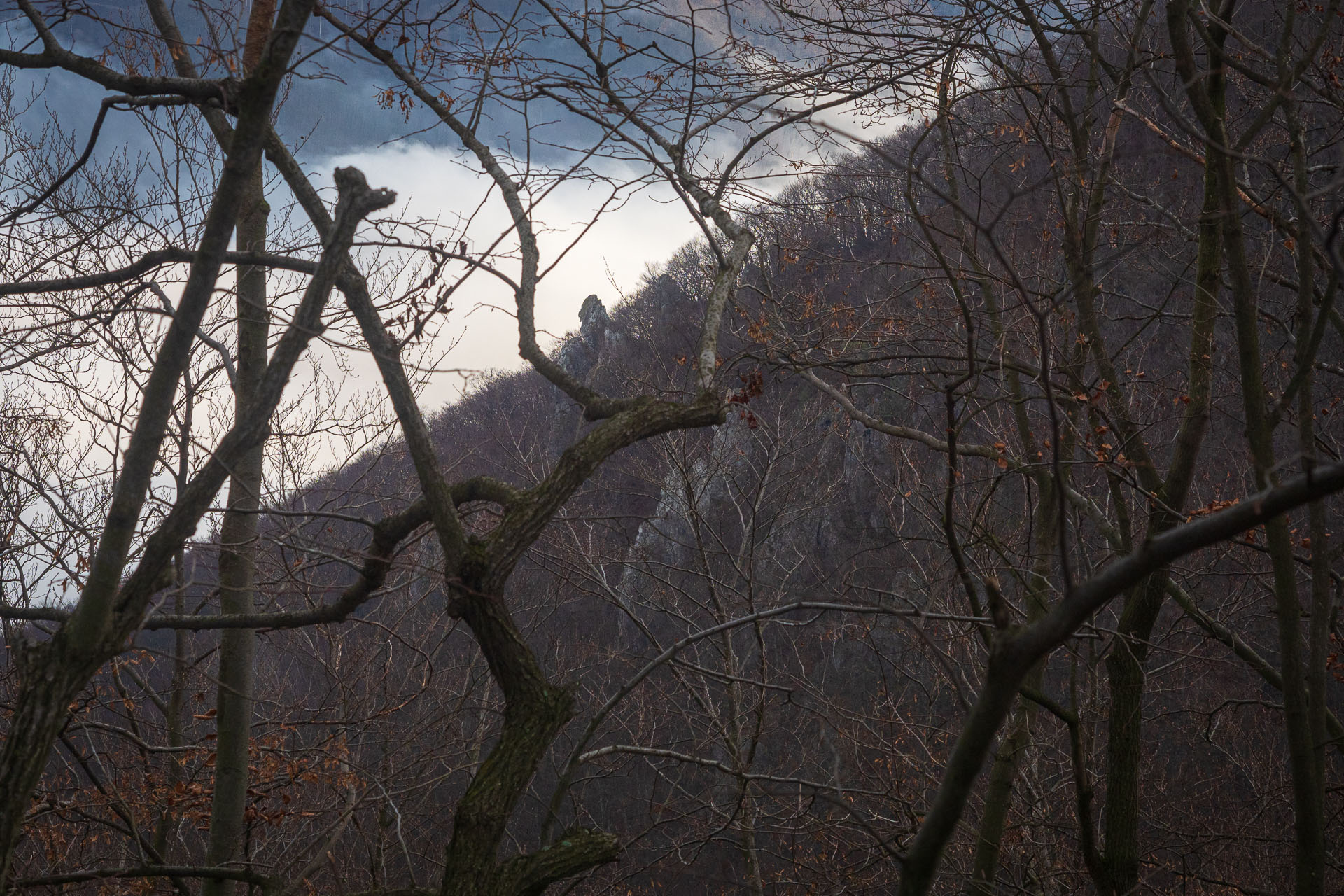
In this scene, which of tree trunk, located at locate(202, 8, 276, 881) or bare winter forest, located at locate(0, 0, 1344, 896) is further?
tree trunk, located at locate(202, 8, 276, 881)

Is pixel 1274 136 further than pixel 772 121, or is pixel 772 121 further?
pixel 1274 136

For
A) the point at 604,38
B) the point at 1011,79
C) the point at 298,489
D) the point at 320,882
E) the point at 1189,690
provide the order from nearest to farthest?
1. the point at 604,38
2. the point at 1011,79
3. the point at 298,489
4. the point at 320,882
5. the point at 1189,690

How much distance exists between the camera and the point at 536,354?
3363mm

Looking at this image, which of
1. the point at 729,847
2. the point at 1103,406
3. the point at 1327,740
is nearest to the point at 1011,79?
the point at 1103,406

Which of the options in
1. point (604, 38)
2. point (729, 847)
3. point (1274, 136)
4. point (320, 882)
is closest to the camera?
point (604, 38)

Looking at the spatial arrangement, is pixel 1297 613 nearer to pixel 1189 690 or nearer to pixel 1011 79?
pixel 1011 79

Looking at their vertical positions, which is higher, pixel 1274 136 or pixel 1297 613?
pixel 1274 136

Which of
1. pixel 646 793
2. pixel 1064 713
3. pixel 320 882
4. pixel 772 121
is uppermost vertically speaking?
pixel 772 121

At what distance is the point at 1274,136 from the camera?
599 centimetres

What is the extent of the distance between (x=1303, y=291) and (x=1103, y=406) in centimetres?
88

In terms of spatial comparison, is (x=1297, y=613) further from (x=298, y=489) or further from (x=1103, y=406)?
(x=298, y=489)

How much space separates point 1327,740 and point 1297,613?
44cm

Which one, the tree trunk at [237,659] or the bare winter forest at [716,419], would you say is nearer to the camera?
the bare winter forest at [716,419]

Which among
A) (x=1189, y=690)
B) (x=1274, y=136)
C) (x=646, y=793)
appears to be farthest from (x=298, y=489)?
(x=1189, y=690)
